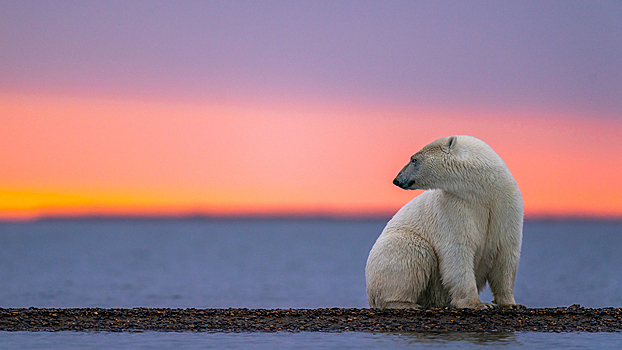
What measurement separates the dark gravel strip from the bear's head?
1783 millimetres

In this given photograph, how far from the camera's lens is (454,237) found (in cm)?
1016

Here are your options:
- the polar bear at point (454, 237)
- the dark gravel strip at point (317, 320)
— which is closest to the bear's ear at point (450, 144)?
the polar bear at point (454, 237)

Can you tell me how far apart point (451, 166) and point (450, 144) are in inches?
16.3

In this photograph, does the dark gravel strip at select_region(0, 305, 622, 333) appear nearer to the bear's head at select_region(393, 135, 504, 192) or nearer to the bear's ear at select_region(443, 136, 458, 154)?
the bear's head at select_region(393, 135, 504, 192)

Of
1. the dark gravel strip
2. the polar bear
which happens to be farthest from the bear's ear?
the dark gravel strip

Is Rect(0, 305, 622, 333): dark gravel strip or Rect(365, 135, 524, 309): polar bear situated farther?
Rect(365, 135, 524, 309): polar bear

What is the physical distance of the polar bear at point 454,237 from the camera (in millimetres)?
10109

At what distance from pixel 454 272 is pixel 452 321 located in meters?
1.22

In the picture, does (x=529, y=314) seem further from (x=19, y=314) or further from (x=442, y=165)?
(x=19, y=314)

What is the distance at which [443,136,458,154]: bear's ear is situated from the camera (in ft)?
33.8

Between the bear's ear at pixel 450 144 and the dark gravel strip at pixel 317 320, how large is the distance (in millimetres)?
2297

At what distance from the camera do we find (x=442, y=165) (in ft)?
33.3

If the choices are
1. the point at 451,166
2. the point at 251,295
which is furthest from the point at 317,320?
the point at 251,295

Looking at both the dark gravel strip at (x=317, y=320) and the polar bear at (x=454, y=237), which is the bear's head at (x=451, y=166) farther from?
the dark gravel strip at (x=317, y=320)
